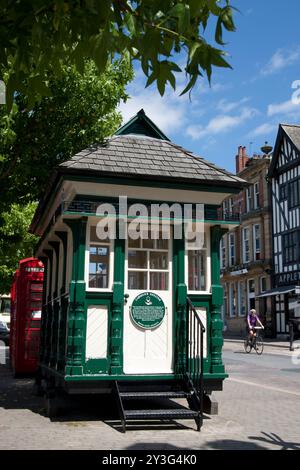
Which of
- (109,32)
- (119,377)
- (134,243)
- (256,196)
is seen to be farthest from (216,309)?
(256,196)

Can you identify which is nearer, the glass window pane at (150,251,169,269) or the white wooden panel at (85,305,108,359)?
the white wooden panel at (85,305,108,359)

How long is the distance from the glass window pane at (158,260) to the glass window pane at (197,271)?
1.32 feet

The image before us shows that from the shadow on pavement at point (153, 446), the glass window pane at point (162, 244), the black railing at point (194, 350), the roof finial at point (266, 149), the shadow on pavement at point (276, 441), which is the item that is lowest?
the shadow on pavement at point (276, 441)

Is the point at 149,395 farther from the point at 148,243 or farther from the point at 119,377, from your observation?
the point at 148,243

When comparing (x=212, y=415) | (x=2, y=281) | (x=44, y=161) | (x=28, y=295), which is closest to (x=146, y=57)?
(x=212, y=415)

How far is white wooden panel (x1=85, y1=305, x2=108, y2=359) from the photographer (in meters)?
7.71

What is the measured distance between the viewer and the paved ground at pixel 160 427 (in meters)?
6.12

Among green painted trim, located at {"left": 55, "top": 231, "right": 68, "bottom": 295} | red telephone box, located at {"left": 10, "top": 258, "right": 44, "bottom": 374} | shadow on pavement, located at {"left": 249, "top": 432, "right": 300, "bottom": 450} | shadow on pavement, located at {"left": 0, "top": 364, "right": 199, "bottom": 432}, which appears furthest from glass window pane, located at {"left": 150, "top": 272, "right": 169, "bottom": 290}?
red telephone box, located at {"left": 10, "top": 258, "right": 44, "bottom": 374}

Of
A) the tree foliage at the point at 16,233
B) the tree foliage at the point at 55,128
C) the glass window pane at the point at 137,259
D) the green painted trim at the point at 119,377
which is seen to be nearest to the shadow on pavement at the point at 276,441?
the green painted trim at the point at 119,377

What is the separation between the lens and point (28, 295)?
13.7m

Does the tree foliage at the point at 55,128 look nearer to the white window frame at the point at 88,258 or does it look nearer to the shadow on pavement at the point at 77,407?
the white window frame at the point at 88,258

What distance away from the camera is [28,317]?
13602 millimetres

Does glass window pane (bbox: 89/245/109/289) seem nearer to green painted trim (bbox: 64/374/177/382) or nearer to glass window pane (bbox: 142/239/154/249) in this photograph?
glass window pane (bbox: 142/239/154/249)

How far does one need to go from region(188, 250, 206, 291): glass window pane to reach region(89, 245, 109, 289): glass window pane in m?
1.32
